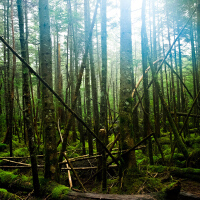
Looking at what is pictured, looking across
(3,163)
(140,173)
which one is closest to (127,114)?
(140,173)

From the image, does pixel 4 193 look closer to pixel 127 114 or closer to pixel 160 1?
pixel 127 114

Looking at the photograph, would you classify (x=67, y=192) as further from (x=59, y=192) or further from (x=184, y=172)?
(x=184, y=172)

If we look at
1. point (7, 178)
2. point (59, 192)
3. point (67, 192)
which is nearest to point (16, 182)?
point (7, 178)

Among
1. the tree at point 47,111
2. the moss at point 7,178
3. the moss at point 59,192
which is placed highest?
the tree at point 47,111

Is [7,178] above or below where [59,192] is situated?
below

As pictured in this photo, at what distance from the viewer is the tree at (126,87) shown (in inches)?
152

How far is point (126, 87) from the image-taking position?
3998 mm

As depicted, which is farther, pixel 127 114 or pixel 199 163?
pixel 199 163

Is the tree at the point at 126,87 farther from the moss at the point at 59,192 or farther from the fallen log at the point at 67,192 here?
the moss at the point at 59,192

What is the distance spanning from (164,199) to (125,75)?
9.13 feet

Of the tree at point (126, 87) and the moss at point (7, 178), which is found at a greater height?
the tree at point (126, 87)

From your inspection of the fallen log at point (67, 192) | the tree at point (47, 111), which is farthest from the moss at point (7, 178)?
the tree at point (47, 111)

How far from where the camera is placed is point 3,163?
6.50 metres

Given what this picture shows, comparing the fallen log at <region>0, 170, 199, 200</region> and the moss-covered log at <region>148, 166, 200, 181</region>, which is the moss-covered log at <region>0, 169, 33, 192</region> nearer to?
the fallen log at <region>0, 170, 199, 200</region>
